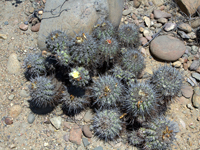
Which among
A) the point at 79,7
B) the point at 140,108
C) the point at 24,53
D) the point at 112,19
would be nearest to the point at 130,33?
the point at 112,19

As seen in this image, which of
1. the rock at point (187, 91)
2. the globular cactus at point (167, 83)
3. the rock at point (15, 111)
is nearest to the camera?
the globular cactus at point (167, 83)

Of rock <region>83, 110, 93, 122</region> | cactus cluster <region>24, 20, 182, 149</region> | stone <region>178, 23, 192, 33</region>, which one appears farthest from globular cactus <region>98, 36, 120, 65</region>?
stone <region>178, 23, 192, 33</region>

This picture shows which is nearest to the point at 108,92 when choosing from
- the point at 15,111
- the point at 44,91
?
the point at 44,91

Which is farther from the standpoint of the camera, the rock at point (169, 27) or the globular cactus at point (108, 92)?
the rock at point (169, 27)

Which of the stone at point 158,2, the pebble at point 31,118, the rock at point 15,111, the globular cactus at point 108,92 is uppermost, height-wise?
the stone at point 158,2

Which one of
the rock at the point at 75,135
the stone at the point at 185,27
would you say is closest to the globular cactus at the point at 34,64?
the rock at the point at 75,135

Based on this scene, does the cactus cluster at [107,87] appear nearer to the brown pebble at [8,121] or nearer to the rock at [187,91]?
the brown pebble at [8,121]

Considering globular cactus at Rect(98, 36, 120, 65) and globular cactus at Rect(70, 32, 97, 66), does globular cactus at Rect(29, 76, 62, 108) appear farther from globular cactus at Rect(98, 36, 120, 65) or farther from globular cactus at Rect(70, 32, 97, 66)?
globular cactus at Rect(98, 36, 120, 65)

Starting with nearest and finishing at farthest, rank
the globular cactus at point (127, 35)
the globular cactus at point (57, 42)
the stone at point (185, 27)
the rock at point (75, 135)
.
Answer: the globular cactus at point (57, 42) → the rock at point (75, 135) → the globular cactus at point (127, 35) → the stone at point (185, 27)
